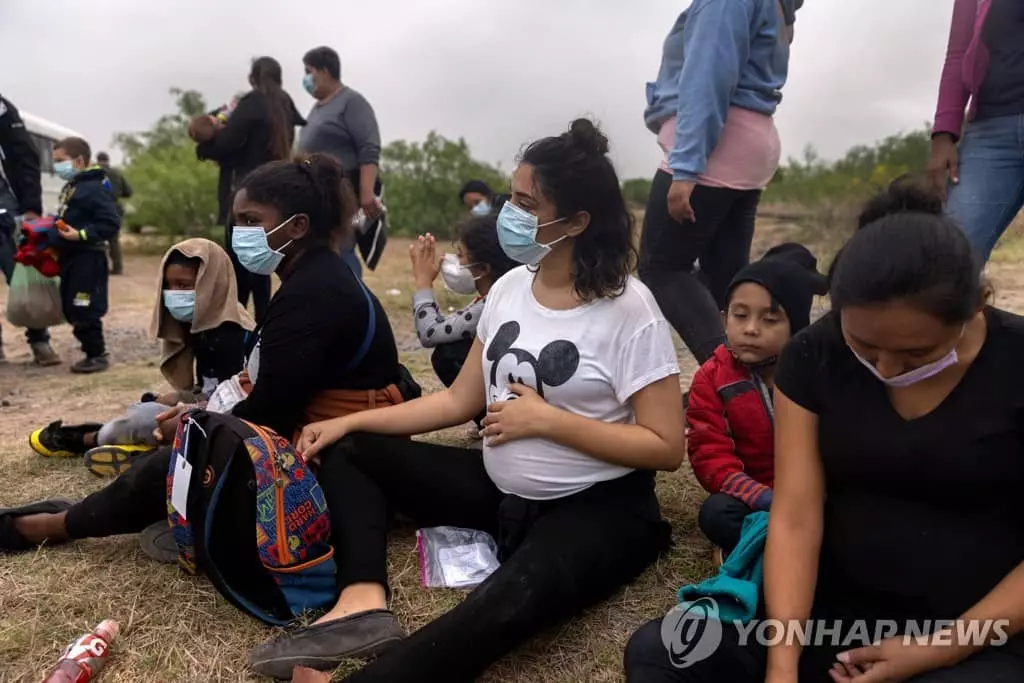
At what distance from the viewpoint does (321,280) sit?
2588 mm

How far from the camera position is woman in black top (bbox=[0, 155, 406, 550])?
2.43 metres

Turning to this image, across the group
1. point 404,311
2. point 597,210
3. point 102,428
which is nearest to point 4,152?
point 102,428

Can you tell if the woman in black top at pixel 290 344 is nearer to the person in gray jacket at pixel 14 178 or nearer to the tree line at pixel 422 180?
the person in gray jacket at pixel 14 178

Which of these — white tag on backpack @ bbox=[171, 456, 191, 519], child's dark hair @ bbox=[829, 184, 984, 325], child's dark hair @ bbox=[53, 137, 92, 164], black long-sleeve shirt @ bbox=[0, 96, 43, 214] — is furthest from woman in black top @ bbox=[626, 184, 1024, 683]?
child's dark hair @ bbox=[53, 137, 92, 164]

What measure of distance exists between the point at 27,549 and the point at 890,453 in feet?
8.42

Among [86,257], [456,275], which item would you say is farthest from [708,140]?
[86,257]

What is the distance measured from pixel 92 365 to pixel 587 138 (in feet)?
15.5

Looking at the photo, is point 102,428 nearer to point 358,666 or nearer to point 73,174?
point 358,666

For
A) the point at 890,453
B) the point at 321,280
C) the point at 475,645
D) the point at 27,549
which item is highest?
the point at 321,280

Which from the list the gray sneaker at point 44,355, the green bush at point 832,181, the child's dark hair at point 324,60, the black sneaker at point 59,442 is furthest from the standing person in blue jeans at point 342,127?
the green bush at point 832,181

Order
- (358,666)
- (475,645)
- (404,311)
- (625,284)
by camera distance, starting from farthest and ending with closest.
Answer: (404,311) < (625,284) < (358,666) < (475,645)

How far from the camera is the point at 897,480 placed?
5.12 feet

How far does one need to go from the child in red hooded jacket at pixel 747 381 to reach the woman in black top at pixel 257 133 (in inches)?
128

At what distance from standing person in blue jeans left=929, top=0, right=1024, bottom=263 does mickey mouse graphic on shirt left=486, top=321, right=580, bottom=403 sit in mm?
1403
